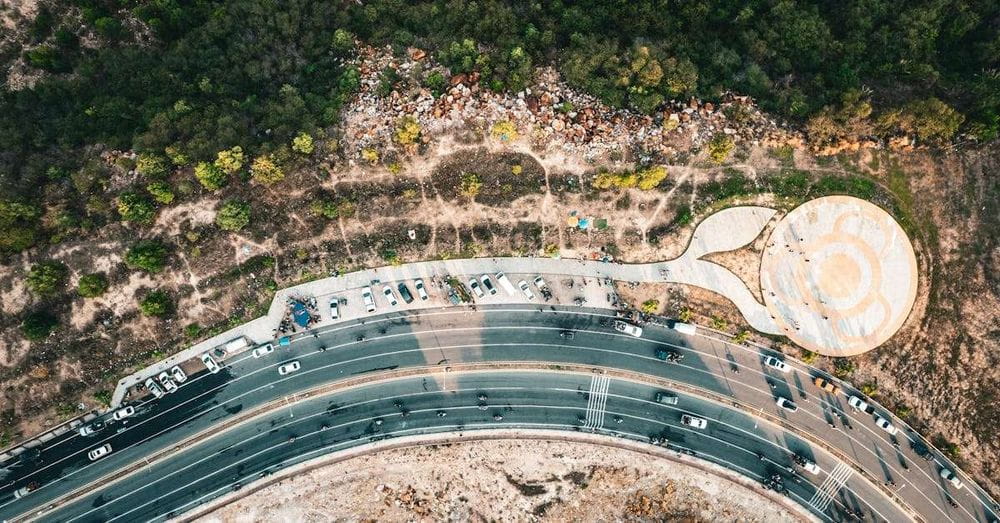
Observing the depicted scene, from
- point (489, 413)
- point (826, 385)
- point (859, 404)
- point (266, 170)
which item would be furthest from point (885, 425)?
point (266, 170)

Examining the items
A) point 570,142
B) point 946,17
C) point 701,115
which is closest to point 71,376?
point 570,142

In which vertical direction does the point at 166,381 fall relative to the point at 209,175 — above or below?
below

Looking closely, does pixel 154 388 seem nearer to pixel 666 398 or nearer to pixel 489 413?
pixel 489 413

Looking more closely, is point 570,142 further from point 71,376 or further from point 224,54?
point 71,376

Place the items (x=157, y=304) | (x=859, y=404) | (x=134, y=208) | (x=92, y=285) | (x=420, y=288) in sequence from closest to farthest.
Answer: (x=92, y=285) → (x=134, y=208) → (x=157, y=304) → (x=859, y=404) → (x=420, y=288)

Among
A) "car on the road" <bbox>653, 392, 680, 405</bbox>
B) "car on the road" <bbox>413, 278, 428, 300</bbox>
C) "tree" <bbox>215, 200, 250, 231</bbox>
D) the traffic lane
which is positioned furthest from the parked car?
"tree" <bbox>215, 200, 250, 231</bbox>

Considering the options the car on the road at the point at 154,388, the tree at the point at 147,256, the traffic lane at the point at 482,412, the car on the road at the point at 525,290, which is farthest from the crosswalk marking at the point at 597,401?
the tree at the point at 147,256

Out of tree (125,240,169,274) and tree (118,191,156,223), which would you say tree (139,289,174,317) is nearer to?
tree (125,240,169,274)

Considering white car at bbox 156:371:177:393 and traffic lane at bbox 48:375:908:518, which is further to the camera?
traffic lane at bbox 48:375:908:518
